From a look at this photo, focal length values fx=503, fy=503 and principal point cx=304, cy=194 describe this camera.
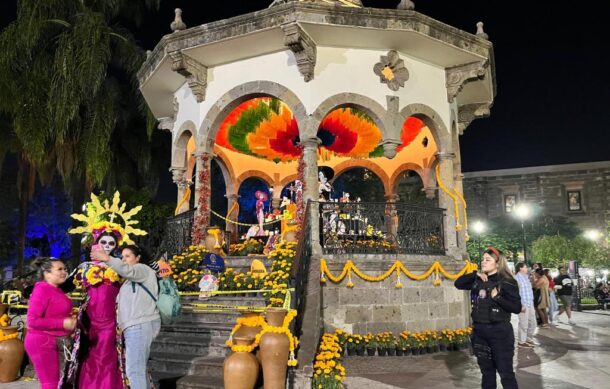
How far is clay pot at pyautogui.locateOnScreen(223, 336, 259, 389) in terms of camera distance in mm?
5973

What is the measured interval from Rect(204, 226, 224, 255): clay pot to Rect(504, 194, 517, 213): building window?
32.5 metres

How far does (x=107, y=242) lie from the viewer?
18.2 ft

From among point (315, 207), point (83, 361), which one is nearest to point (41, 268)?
point (83, 361)

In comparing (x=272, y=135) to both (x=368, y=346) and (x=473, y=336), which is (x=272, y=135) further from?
(x=473, y=336)

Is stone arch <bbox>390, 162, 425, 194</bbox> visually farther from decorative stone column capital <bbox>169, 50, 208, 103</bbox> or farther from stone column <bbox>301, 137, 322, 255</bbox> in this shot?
decorative stone column capital <bbox>169, 50, 208, 103</bbox>

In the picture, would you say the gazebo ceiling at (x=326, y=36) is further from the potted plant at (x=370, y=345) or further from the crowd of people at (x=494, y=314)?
the crowd of people at (x=494, y=314)

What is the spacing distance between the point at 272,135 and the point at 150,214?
18.0 feet

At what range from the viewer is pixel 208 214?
38.3 ft

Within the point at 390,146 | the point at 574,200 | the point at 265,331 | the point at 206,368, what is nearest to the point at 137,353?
the point at 265,331

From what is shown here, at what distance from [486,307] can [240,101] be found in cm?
785

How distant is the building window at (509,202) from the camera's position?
38781 mm

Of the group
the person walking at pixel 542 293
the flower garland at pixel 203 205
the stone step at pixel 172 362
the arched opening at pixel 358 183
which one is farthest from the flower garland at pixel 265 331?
the arched opening at pixel 358 183

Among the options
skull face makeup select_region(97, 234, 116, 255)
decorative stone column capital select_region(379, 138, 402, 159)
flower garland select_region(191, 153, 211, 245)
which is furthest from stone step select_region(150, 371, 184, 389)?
decorative stone column capital select_region(379, 138, 402, 159)

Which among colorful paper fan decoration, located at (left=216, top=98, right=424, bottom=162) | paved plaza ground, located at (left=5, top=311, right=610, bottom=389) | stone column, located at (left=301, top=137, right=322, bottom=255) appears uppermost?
colorful paper fan decoration, located at (left=216, top=98, right=424, bottom=162)
